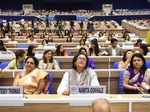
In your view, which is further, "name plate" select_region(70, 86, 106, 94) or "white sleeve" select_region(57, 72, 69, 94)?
"white sleeve" select_region(57, 72, 69, 94)

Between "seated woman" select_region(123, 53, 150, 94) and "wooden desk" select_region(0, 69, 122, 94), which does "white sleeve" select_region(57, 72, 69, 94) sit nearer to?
"wooden desk" select_region(0, 69, 122, 94)

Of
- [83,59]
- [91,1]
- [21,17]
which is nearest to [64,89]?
[83,59]

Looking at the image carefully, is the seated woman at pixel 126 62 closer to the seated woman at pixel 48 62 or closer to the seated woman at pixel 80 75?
the seated woman at pixel 48 62

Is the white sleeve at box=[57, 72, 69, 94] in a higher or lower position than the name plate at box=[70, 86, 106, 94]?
lower

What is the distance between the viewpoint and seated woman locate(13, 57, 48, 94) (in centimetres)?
599

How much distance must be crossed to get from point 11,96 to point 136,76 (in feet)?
7.41

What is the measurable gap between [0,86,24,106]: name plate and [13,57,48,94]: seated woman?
159 centimetres

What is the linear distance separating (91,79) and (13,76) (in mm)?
1143

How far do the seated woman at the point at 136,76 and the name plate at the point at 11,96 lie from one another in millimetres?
2090

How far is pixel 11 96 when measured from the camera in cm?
433

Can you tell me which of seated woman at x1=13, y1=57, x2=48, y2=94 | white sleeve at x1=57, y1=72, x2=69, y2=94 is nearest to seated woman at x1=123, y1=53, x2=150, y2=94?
white sleeve at x1=57, y1=72, x2=69, y2=94

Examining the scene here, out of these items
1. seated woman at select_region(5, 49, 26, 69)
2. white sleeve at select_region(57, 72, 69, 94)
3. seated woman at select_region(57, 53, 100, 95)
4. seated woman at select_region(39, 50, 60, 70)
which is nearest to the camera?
white sleeve at select_region(57, 72, 69, 94)

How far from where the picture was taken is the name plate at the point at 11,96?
14.2 ft

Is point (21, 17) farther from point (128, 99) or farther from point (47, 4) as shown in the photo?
point (128, 99)
